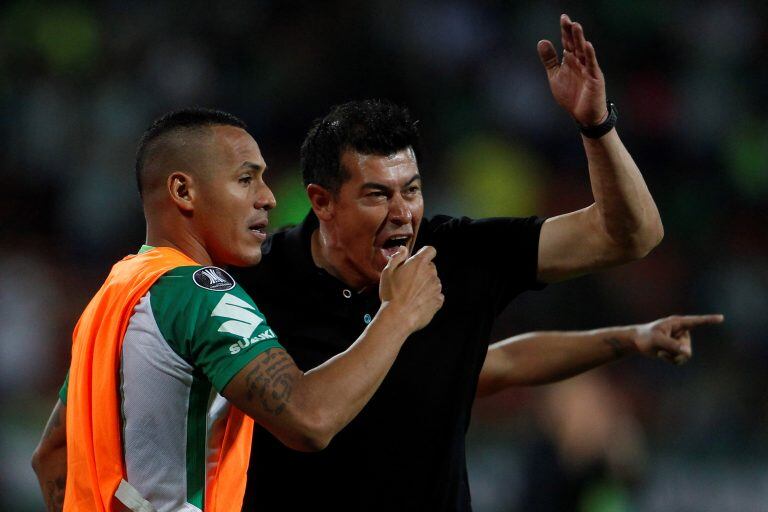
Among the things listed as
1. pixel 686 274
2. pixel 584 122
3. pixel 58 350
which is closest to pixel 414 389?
pixel 584 122

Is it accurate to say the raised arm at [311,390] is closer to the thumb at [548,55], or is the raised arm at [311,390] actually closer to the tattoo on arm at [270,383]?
the tattoo on arm at [270,383]

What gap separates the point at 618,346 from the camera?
344cm

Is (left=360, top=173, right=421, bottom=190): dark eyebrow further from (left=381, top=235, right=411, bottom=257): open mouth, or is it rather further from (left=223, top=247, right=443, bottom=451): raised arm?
(left=223, top=247, right=443, bottom=451): raised arm

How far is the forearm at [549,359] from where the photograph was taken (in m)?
3.46

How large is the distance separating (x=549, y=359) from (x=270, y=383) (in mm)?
1664

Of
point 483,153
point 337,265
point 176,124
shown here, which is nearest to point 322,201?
point 337,265

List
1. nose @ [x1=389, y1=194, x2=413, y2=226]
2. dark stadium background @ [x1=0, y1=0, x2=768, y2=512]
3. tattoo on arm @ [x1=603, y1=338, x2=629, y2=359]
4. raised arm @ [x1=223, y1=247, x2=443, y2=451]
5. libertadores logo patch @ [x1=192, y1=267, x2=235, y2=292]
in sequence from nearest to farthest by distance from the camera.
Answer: raised arm @ [x1=223, y1=247, x2=443, y2=451] < libertadores logo patch @ [x1=192, y1=267, x2=235, y2=292] < nose @ [x1=389, y1=194, x2=413, y2=226] < tattoo on arm @ [x1=603, y1=338, x2=629, y2=359] < dark stadium background @ [x1=0, y1=0, x2=768, y2=512]

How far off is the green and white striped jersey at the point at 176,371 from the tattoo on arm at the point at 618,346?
167 centimetres

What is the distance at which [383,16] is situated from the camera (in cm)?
716

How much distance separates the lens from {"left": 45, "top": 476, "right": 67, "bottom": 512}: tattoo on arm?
2.68 metres

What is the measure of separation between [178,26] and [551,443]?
4.11 metres

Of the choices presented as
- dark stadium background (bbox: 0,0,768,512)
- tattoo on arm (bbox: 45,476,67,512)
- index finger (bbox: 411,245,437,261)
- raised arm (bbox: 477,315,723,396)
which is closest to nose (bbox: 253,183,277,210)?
index finger (bbox: 411,245,437,261)

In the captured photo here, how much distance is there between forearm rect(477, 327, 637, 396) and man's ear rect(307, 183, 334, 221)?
85 cm

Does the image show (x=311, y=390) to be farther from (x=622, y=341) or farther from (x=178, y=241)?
(x=622, y=341)
